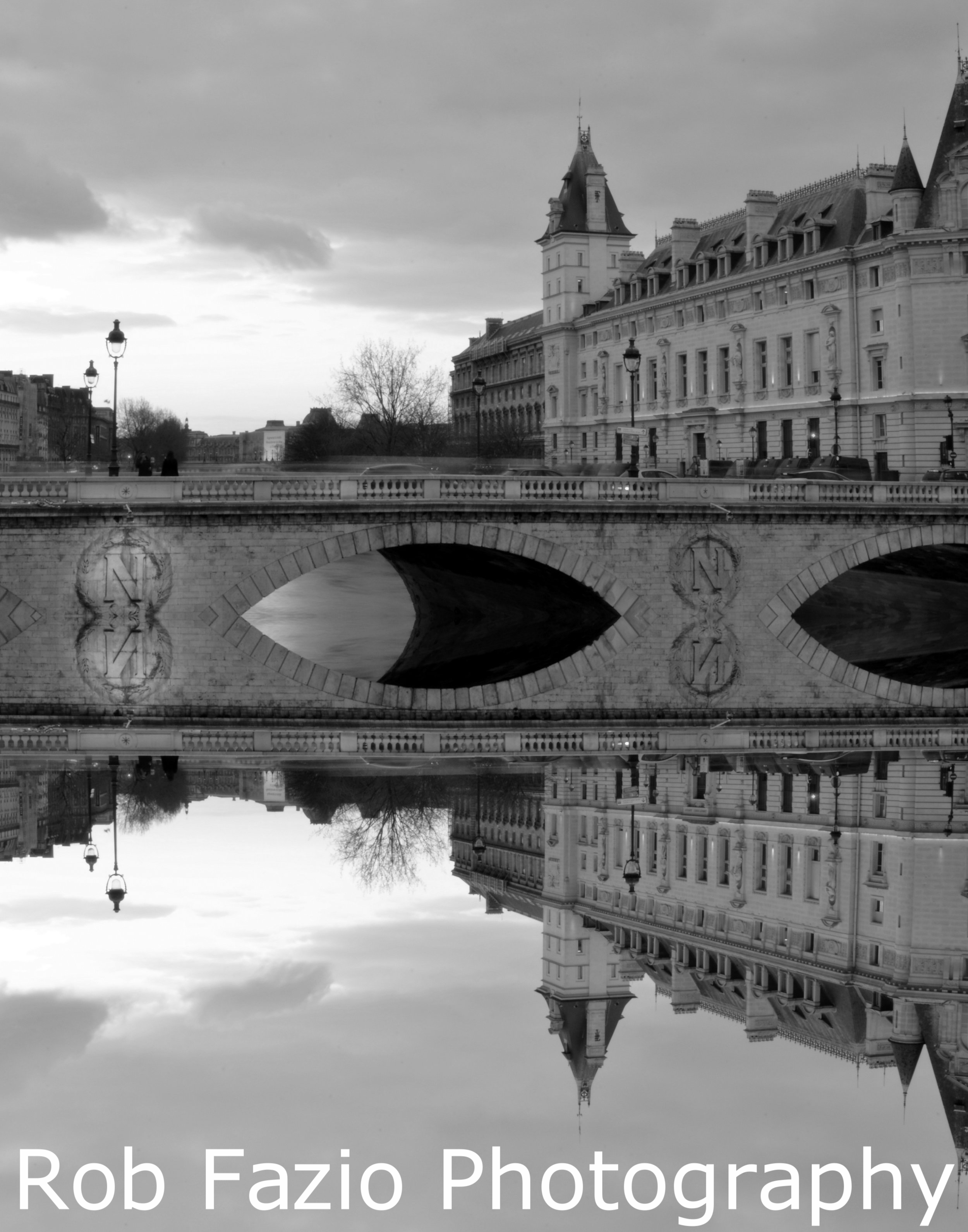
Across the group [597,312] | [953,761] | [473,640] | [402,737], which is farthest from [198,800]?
[597,312]

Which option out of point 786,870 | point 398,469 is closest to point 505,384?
point 398,469

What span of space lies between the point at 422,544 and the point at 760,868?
28.5 m

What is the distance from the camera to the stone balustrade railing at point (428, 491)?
156ft

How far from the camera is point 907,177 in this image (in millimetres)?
91688

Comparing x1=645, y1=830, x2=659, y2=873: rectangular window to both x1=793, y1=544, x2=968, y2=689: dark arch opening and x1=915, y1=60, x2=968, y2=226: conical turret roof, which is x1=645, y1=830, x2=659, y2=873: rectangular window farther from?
x1=915, y1=60, x2=968, y2=226: conical turret roof

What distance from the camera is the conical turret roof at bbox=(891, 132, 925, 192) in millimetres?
91625

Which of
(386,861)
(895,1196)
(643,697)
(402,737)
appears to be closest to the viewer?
(895,1196)

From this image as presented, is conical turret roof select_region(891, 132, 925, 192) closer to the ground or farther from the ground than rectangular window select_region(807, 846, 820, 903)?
farther from the ground

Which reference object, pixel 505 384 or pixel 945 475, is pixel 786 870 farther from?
pixel 505 384

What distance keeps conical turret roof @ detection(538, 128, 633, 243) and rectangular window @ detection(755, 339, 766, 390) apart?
29.3 meters

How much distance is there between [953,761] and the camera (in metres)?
30.7

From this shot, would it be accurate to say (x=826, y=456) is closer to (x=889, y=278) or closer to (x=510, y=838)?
(x=889, y=278)

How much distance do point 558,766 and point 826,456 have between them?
42173mm

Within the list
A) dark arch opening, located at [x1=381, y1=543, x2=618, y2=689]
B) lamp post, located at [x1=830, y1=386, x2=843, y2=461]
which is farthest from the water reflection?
lamp post, located at [x1=830, y1=386, x2=843, y2=461]
